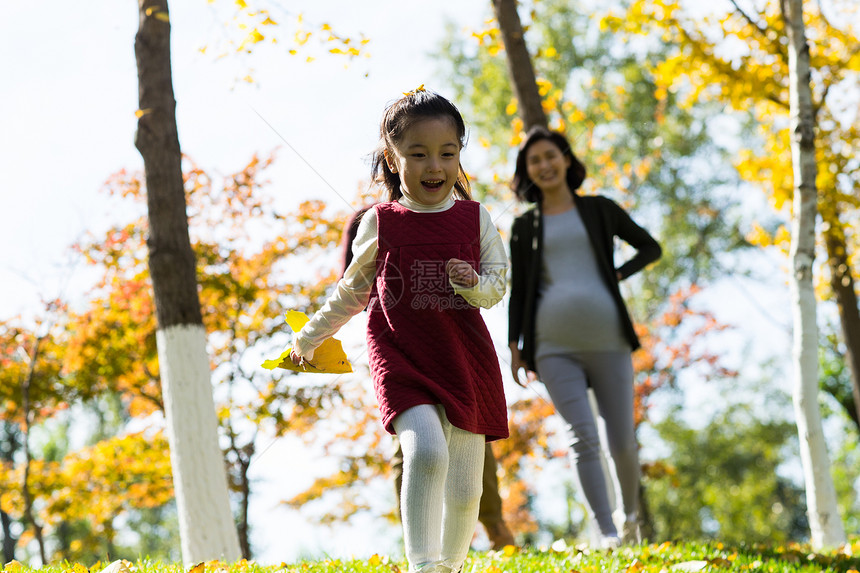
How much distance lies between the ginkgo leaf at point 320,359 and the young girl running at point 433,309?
0.20ft

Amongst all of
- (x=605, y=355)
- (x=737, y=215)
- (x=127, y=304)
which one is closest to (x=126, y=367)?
(x=127, y=304)

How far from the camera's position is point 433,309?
246 cm

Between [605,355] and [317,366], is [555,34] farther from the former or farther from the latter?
[317,366]

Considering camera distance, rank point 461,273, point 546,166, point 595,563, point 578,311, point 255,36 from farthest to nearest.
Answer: point 255,36
point 546,166
point 578,311
point 595,563
point 461,273

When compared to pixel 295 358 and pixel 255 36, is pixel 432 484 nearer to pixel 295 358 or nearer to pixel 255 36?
pixel 295 358

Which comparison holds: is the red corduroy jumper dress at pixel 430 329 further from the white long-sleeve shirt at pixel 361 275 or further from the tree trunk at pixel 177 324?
the tree trunk at pixel 177 324

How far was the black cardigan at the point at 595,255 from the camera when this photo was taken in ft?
13.3

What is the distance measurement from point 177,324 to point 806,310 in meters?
4.57

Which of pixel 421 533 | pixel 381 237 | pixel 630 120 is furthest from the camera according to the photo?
pixel 630 120

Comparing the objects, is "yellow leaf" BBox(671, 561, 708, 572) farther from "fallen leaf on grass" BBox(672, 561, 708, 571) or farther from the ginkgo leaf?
the ginkgo leaf

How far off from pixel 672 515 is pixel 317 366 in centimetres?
2208

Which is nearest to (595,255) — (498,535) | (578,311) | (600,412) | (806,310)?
(578,311)

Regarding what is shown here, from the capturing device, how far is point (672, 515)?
22.6 metres

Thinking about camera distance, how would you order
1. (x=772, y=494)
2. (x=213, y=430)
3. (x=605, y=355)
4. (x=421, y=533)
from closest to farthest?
(x=421, y=533) → (x=605, y=355) → (x=213, y=430) → (x=772, y=494)
